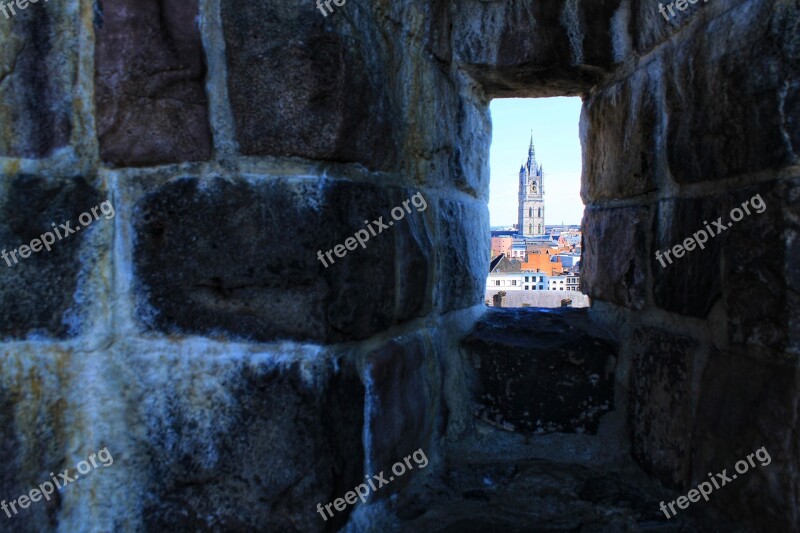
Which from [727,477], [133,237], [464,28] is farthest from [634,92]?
[133,237]

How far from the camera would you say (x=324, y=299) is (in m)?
1.08

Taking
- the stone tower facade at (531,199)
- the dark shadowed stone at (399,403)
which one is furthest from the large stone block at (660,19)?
the stone tower facade at (531,199)

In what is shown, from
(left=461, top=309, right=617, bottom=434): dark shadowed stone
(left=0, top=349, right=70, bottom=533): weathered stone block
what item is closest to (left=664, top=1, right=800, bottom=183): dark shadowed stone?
(left=461, top=309, right=617, bottom=434): dark shadowed stone

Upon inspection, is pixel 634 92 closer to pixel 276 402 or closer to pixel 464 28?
pixel 464 28

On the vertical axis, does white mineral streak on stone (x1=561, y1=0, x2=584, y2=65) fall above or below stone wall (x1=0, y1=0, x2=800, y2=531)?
above

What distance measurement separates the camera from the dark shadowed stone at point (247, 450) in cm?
107

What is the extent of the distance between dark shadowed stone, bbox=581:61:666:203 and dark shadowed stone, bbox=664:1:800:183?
0.23ft

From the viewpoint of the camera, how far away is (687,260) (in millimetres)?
1343

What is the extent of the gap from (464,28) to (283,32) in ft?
2.38

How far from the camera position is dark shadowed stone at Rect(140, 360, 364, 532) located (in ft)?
3.50

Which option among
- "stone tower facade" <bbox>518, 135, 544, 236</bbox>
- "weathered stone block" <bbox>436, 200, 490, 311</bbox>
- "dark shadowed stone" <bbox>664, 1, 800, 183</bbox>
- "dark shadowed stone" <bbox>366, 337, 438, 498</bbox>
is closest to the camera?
"dark shadowed stone" <bbox>664, 1, 800, 183</bbox>

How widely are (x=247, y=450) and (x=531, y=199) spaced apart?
249 feet

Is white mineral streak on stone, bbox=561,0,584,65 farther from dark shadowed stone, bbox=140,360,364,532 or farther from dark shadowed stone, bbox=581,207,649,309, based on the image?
dark shadowed stone, bbox=140,360,364,532

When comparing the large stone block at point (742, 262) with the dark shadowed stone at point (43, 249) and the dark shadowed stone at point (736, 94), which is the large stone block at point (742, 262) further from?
the dark shadowed stone at point (43, 249)
